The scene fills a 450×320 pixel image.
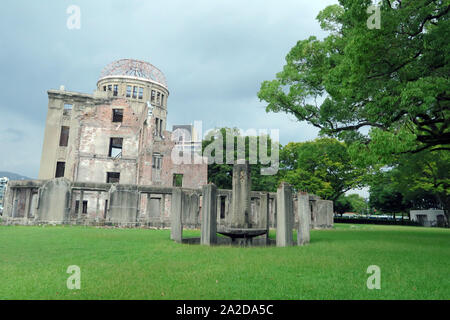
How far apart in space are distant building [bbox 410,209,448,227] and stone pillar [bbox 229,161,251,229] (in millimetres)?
37230

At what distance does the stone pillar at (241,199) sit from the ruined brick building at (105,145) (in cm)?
2065

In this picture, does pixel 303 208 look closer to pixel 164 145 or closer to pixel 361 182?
pixel 164 145

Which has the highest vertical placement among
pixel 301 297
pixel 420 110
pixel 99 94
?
pixel 99 94

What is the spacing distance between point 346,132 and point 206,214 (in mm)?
8375

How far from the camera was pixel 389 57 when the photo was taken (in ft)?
36.1

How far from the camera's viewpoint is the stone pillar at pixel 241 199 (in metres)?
12.5

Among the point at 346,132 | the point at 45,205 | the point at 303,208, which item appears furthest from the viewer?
the point at 45,205

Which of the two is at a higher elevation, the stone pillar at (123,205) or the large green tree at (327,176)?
the large green tree at (327,176)

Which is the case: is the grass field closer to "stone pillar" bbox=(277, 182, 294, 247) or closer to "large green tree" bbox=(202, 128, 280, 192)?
"stone pillar" bbox=(277, 182, 294, 247)

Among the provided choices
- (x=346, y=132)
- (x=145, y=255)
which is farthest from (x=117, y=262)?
(x=346, y=132)

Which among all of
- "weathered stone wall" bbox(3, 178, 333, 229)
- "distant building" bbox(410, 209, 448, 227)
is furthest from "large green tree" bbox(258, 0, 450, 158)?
"distant building" bbox(410, 209, 448, 227)

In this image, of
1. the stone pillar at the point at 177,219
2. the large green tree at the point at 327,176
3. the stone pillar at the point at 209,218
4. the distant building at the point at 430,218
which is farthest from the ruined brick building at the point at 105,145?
the distant building at the point at 430,218

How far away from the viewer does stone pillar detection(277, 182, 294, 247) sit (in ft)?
37.4

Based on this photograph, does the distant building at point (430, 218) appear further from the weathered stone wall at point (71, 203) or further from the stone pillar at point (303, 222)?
the stone pillar at point (303, 222)
